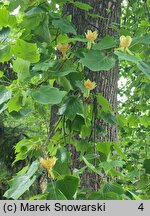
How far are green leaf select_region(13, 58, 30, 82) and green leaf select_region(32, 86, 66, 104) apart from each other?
0.05 metres

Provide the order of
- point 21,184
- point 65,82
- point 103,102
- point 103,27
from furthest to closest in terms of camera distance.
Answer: point 103,27
point 103,102
point 65,82
point 21,184

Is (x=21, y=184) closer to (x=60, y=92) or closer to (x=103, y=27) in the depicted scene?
(x=60, y=92)

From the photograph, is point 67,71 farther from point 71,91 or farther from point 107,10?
point 107,10

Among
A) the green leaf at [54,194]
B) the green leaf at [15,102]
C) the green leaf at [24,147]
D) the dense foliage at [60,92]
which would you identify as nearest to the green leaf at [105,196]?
the dense foliage at [60,92]

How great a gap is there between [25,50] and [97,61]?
0.22 metres

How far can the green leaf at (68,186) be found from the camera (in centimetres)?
100

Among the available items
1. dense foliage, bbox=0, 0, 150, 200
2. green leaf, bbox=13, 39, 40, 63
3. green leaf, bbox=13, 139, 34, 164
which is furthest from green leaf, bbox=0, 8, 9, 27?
green leaf, bbox=13, 139, 34, 164

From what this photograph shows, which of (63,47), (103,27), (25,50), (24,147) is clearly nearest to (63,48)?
(63,47)

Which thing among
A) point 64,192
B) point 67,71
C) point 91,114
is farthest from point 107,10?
point 64,192

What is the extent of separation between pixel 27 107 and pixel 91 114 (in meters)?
0.29

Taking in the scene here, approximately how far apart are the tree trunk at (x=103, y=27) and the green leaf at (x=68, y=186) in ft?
2.28

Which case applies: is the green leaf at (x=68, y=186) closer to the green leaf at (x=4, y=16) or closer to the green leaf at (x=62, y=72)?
the green leaf at (x=62, y=72)

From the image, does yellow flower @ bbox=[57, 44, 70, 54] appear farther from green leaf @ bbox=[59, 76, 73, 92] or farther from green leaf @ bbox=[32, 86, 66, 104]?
green leaf @ bbox=[32, 86, 66, 104]

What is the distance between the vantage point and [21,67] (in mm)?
1024
